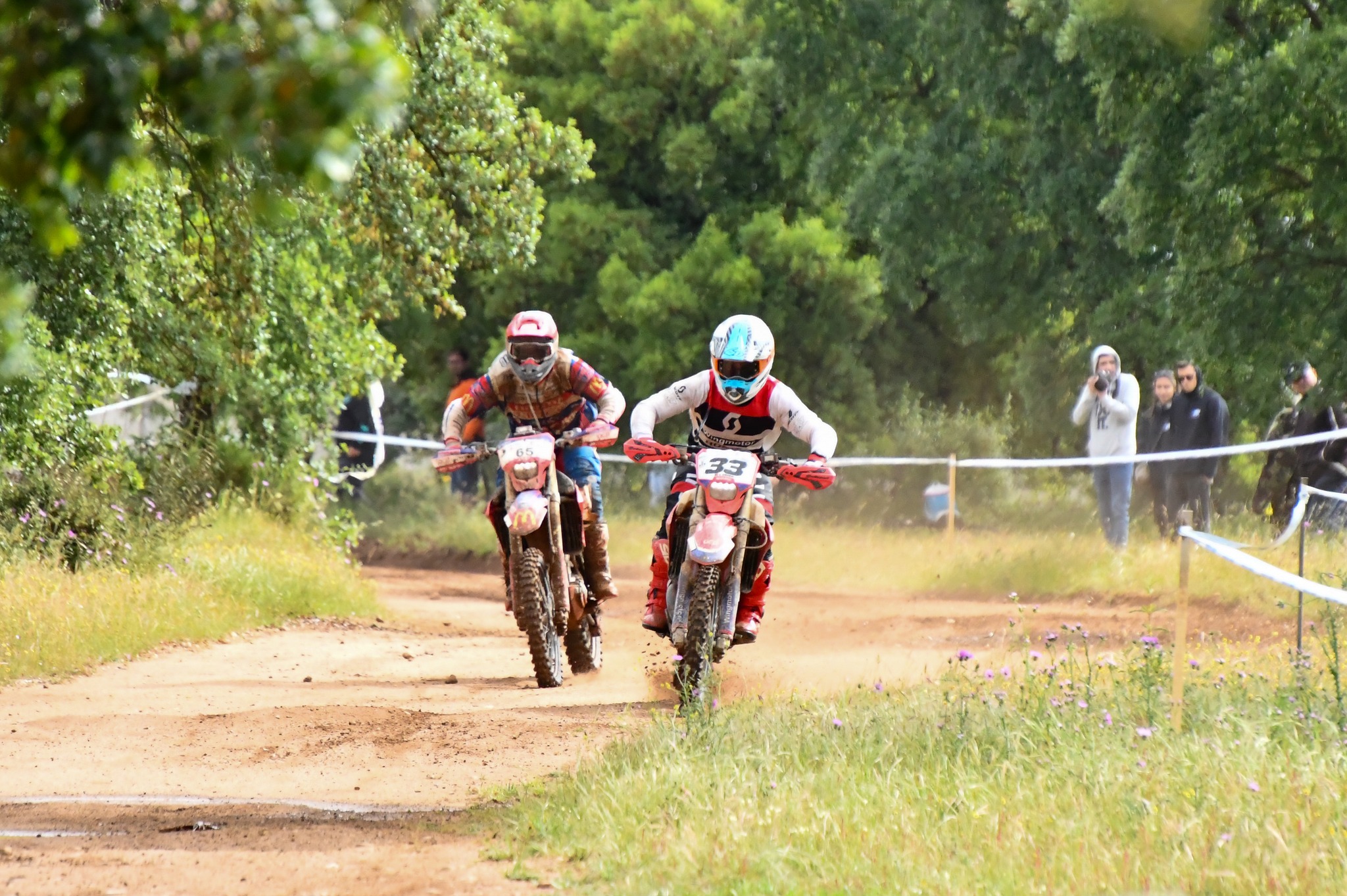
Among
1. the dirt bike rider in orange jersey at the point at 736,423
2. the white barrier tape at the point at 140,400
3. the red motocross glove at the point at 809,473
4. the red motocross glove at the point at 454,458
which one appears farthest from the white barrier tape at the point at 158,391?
the red motocross glove at the point at 809,473

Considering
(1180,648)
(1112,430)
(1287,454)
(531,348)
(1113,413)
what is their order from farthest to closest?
(1287,454) < (1112,430) < (1113,413) < (531,348) < (1180,648)

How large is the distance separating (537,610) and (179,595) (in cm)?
387

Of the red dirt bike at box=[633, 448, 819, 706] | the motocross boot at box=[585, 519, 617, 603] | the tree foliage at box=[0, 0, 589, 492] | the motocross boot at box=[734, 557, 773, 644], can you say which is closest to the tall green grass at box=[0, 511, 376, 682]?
the tree foliage at box=[0, 0, 589, 492]

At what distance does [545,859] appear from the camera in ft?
19.8

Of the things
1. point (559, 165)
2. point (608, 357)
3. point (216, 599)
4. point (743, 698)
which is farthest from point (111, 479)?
point (608, 357)

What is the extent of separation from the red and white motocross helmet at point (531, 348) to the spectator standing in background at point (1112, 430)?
6735 mm

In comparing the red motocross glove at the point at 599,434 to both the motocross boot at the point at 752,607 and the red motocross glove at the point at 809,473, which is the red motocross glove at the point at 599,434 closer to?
the motocross boot at the point at 752,607

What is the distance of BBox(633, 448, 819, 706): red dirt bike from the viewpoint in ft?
28.9

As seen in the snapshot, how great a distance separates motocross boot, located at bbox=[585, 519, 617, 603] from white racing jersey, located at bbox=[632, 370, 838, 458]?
1.30m

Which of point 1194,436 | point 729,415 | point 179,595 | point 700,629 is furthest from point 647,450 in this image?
point 1194,436

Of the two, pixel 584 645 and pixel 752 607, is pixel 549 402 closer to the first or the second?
pixel 584 645

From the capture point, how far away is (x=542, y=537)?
10.2 meters

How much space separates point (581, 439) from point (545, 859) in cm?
447

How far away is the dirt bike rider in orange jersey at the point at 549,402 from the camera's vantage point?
10461 mm
